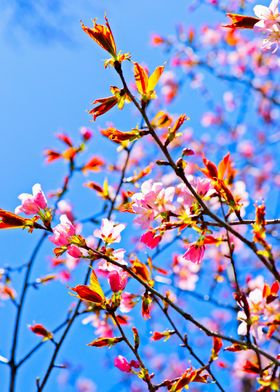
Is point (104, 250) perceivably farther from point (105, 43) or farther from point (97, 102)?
point (105, 43)

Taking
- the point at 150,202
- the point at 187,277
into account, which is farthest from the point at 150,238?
the point at 187,277

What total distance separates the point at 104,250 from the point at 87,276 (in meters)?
0.86

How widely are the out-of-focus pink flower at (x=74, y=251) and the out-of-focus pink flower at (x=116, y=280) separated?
0.14 meters

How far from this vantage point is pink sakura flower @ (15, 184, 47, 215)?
59.2 inches

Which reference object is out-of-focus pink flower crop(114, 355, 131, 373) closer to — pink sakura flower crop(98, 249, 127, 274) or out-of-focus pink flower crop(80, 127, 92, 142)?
pink sakura flower crop(98, 249, 127, 274)

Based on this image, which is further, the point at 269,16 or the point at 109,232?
the point at 109,232

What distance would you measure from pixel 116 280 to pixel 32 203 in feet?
1.24

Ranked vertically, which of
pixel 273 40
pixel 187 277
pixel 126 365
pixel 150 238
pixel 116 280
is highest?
pixel 187 277

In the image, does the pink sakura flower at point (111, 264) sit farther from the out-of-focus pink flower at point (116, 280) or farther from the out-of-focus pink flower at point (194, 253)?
the out-of-focus pink flower at point (194, 253)

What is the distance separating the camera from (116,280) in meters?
1.50

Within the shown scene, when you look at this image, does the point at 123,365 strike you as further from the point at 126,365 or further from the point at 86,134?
the point at 86,134

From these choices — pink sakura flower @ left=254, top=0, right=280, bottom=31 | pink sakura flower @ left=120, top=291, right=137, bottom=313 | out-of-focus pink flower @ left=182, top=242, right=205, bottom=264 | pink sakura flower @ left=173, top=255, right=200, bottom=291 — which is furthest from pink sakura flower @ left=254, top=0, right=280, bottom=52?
pink sakura flower @ left=173, top=255, right=200, bottom=291

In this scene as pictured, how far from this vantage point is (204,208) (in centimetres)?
130

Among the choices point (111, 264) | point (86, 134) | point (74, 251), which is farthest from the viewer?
point (86, 134)
